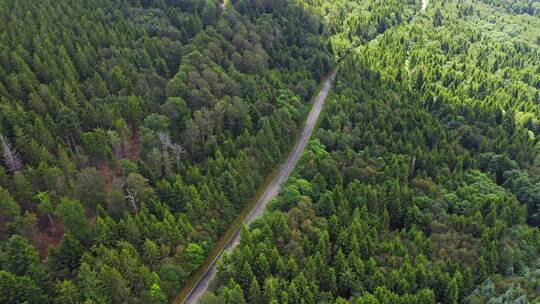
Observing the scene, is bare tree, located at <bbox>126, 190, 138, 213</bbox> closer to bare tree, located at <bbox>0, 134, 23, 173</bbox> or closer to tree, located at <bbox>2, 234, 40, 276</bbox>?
tree, located at <bbox>2, 234, 40, 276</bbox>

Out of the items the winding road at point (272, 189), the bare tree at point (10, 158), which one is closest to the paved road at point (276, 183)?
the winding road at point (272, 189)

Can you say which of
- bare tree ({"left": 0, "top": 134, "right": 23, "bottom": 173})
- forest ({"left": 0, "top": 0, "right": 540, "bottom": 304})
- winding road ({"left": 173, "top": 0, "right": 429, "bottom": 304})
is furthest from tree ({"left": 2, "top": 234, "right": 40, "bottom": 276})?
winding road ({"left": 173, "top": 0, "right": 429, "bottom": 304})

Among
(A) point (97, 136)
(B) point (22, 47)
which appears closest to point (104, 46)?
(B) point (22, 47)

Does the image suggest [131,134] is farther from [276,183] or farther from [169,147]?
[276,183]

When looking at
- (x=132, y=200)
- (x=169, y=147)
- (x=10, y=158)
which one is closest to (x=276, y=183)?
(x=169, y=147)

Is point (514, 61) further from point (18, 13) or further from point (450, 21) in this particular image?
point (18, 13)

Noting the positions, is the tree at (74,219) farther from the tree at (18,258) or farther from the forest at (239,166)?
the tree at (18,258)
